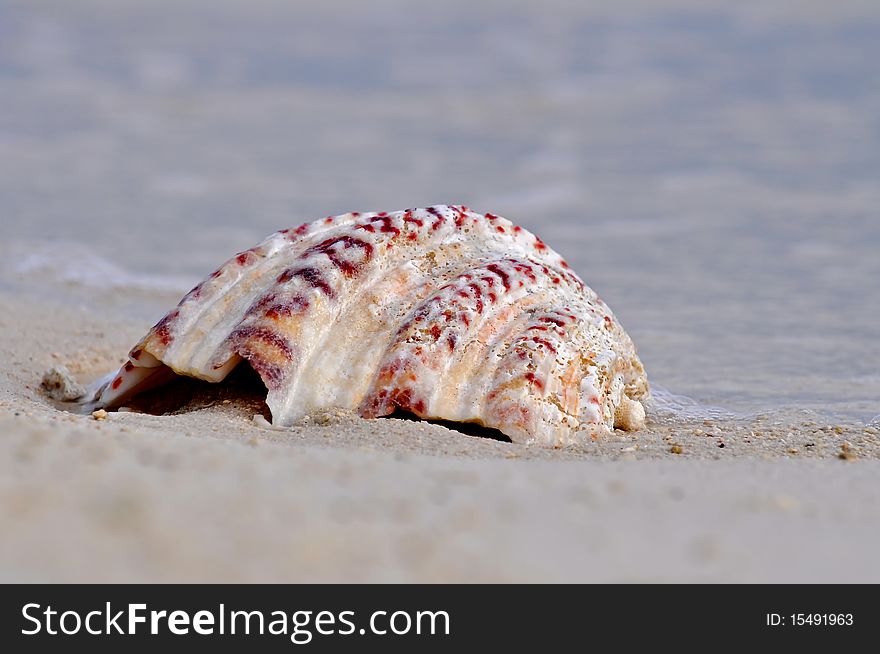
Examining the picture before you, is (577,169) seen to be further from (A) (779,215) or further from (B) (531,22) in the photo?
(B) (531,22)

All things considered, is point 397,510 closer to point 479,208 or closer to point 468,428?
point 468,428

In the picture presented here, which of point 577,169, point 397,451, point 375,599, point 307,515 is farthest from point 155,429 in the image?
point 577,169

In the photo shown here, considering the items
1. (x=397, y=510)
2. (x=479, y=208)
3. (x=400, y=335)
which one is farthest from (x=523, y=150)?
(x=397, y=510)

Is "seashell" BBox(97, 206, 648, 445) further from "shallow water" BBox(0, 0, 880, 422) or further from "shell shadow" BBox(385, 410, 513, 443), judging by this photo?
"shallow water" BBox(0, 0, 880, 422)

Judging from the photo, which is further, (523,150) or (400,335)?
(523,150)

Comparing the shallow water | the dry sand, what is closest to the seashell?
the dry sand

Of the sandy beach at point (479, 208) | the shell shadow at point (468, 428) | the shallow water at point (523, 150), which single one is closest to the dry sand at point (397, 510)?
the sandy beach at point (479, 208)
